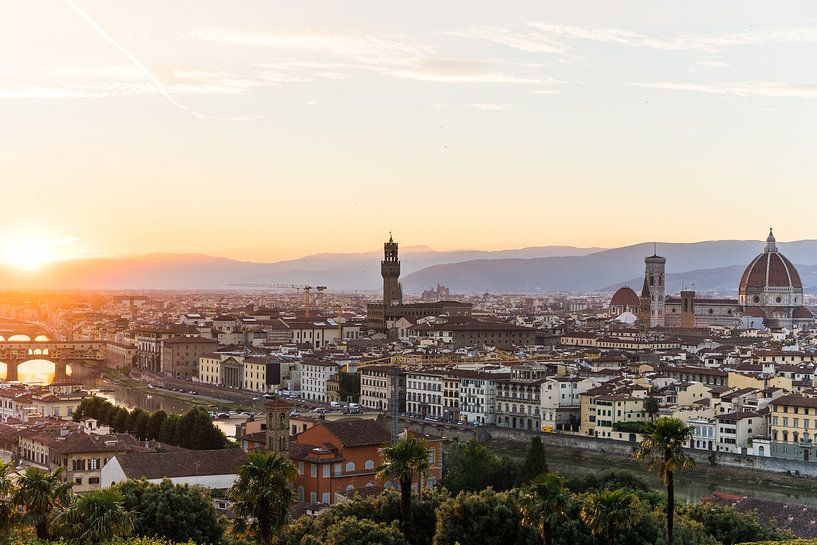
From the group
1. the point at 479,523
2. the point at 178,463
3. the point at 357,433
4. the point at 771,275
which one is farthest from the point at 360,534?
the point at 771,275

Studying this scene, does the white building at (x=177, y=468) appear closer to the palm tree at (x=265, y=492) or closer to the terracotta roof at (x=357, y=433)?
the terracotta roof at (x=357, y=433)

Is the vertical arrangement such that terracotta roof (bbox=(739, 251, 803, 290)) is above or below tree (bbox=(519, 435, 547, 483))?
above

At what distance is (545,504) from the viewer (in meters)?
19.0

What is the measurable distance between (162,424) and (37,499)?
2135 cm

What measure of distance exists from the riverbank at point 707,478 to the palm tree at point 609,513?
48.6 feet

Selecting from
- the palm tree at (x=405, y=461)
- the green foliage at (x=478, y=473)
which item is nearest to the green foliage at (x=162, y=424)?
the green foliage at (x=478, y=473)

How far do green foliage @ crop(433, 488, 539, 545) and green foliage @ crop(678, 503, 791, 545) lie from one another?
3.57m

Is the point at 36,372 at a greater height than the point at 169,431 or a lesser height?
lesser

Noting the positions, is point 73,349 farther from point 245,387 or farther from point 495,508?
point 495,508

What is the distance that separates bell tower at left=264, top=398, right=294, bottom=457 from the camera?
99.6ft

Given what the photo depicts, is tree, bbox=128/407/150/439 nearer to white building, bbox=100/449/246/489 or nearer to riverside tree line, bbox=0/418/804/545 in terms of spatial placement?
white building, bbox=100/449/246/489

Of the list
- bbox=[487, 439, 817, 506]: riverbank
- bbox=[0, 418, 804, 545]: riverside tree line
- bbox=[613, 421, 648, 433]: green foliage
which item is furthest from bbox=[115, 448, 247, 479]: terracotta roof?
bbox=[613, 421, 648, 433]: green foliage

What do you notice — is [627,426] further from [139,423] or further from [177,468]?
[177,468]

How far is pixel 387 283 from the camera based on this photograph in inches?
3900
